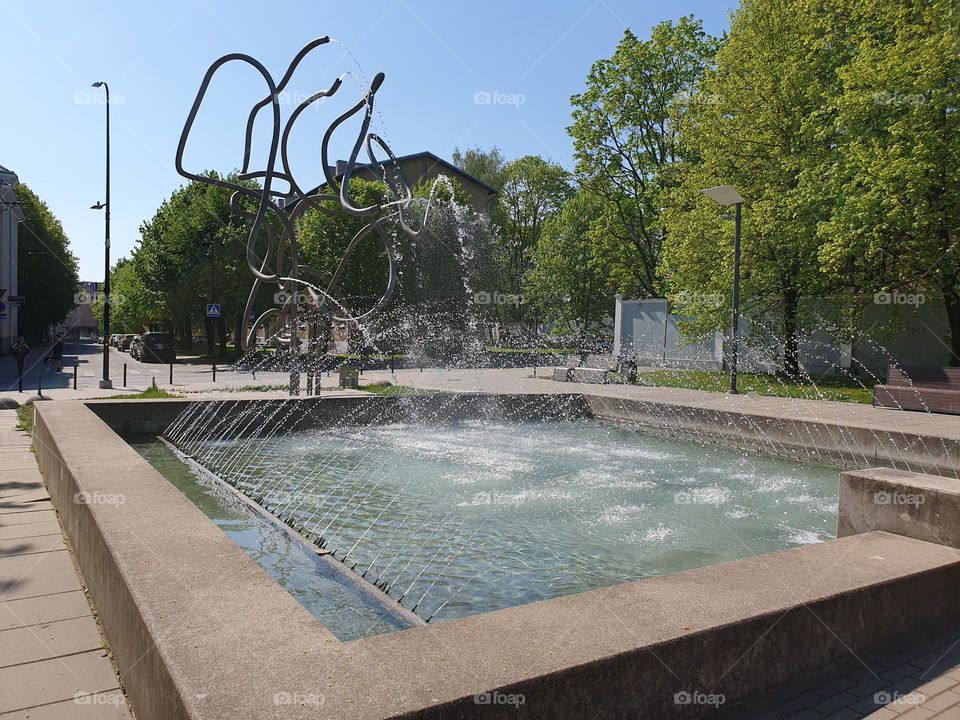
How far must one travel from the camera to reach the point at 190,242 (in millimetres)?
45281

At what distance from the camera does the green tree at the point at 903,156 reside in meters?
18.3

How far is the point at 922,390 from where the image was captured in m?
15.4

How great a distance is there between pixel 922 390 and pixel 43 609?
1643cm

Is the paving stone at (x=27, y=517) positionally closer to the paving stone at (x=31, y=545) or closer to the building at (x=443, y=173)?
the paving stone at (x=31, y=545)

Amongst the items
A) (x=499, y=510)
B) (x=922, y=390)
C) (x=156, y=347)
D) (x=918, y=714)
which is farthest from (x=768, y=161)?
(x=156, y=347)

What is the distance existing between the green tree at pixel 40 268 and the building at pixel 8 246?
1011 cm

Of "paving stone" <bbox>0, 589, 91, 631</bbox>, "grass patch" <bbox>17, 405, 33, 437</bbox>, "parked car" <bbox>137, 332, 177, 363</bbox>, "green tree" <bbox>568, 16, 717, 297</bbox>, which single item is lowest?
"paving stone" <bbox>0, 589, 91, 631</bbox>

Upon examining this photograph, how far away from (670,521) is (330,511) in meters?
3.74

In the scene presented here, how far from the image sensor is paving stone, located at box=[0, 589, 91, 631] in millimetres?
4105

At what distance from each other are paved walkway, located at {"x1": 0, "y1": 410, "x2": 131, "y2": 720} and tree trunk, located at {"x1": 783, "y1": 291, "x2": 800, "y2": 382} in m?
23.7

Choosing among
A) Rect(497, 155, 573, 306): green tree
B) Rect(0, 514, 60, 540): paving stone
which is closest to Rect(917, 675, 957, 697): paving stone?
Rect(0, 514, 60, 540): paving stone

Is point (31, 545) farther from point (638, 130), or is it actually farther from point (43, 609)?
point (638, 130)

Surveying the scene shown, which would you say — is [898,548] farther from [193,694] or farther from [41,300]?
[41,300]

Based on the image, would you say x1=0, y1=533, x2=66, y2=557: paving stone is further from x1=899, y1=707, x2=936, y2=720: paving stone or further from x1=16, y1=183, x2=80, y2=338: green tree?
x1=16, y1=183, x2=80, y2=338: green tree
